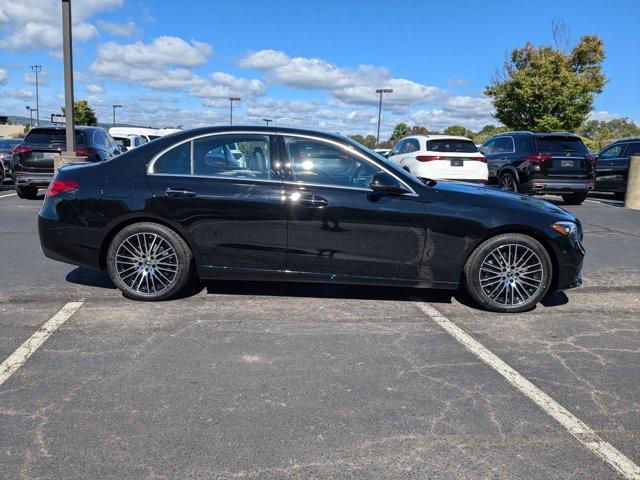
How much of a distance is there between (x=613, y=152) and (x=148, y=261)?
14242 mm

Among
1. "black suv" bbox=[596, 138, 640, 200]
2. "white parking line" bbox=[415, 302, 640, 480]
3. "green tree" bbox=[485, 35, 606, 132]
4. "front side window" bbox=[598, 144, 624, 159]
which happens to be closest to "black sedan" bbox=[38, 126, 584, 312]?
"white parking line" bbox=[415, 302, 640, 480]

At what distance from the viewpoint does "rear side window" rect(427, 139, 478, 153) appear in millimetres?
13240

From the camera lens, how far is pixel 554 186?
1260 cm

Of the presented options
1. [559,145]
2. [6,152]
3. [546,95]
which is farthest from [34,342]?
[546,95]

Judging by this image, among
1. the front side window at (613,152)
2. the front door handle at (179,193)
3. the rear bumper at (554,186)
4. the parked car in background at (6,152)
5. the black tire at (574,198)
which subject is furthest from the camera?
the parked car in background at (6,152)

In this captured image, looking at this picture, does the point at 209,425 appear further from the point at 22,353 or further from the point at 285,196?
the point at 285,196

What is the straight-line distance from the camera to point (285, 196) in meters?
4.82

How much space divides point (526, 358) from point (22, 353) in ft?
11.4

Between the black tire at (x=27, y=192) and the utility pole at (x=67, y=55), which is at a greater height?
the utility pole at (x=67, y=55)

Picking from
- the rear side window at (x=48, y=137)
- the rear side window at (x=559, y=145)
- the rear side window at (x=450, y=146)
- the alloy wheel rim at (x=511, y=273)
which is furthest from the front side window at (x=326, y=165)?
the rear side window at (x=559, y=145)

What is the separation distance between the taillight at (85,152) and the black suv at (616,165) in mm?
12811

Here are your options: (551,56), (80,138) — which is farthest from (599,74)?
(80,138)

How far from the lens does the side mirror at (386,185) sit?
15.6 feet

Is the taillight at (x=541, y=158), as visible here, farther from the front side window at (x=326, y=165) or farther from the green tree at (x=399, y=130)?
the green tree at (x=399, y=130)
